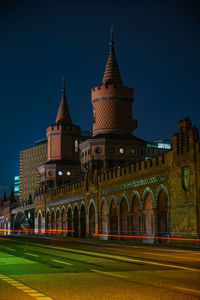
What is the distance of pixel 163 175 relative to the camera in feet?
120

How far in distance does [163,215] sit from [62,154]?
48723 millimetres

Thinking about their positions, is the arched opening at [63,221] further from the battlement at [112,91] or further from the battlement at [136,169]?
the battlement at [136,169]

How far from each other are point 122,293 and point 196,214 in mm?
22876

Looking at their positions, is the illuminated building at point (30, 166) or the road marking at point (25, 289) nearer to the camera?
the road marking at point (25, 289)

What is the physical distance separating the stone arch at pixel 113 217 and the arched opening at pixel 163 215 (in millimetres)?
9290

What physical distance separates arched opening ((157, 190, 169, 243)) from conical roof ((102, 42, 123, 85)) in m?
31.8

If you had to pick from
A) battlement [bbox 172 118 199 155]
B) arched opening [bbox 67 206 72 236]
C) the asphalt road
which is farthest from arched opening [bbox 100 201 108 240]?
the asphalt road

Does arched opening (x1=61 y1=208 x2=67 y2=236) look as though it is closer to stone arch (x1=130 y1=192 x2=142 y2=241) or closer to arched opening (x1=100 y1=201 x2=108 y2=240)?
arched opening (x1=100 y1=201 x2=108 y2=240)

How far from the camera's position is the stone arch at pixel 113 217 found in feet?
156

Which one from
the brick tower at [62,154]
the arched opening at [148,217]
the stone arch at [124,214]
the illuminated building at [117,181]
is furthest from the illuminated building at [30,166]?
the arched opening at [148,217]

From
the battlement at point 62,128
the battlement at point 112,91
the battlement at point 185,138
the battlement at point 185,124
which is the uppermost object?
the battlement at point 112,91

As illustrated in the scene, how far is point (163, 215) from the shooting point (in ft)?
126

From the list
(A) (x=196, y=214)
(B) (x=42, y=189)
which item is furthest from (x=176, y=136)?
(B) (x=42, y=189)

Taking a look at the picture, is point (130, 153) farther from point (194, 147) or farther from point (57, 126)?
point (194, 147)
